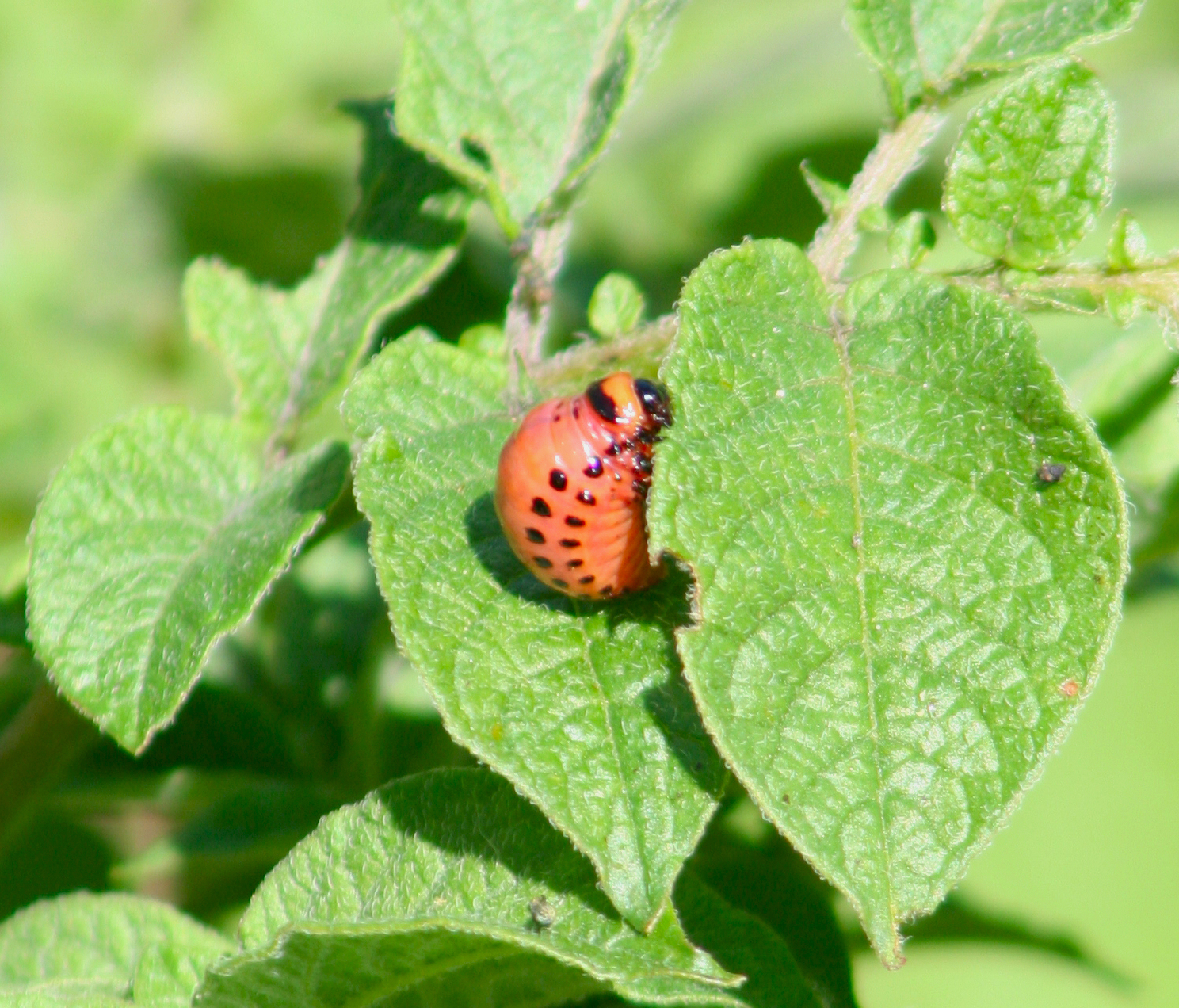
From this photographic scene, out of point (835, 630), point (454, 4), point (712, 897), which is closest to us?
point (835, 630)

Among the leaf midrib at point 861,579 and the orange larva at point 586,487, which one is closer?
the leaf midrib at point 861,579

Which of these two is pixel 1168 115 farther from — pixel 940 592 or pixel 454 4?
pixel 940 592

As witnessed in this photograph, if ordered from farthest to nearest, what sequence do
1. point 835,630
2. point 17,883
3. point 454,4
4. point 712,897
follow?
1. point 17,883
2. point 454,4
3. point 712,897
4. point 835,630

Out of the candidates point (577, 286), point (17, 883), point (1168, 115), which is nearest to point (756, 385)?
point (17, 883)

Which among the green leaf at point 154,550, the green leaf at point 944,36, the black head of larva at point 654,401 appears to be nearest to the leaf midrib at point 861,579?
the black head of larva at point 654,401

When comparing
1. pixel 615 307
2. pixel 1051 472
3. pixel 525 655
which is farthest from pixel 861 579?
pixel 615 307

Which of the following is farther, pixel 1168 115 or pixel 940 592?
pixel 1168 115

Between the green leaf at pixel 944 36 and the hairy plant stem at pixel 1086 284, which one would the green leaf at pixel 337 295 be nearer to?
the green leaf at pixel 944 36

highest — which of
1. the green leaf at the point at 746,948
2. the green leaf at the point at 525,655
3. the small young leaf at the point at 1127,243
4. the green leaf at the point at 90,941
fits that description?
the small young leaf at the point at 1127,243
